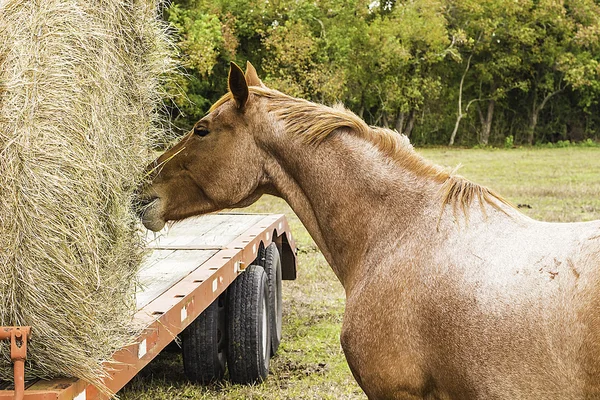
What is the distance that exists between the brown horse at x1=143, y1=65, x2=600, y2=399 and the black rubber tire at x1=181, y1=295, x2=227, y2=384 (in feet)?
4.36

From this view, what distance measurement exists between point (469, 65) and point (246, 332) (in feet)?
101

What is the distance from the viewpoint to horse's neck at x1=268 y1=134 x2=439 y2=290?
306 centimetres

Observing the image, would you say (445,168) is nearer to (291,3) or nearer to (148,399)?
(148,399)

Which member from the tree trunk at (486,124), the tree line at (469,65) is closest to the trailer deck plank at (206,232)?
the tree line at (469,65)

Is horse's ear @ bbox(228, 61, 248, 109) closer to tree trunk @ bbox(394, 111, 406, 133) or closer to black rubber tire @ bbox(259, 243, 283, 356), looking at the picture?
black rubber tire @ bbox(259, 243, 283, 356)

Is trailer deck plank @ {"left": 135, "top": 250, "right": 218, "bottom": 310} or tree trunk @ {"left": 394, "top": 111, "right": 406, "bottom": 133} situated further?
tree trunk @ {"left": 394, "top": 111, "right": 406, "bottom": 133}

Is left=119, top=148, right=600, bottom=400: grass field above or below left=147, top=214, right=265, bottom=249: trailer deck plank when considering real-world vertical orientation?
below

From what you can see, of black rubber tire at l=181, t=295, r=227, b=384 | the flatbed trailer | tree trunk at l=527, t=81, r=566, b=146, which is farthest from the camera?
tree trunk at l=527, t=81, r=566, b=146

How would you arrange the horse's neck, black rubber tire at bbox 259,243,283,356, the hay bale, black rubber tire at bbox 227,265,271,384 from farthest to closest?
1. black rubber tire at bbox 259,243,283,356
2. black rubber tire at bbox 227,265,271,384
3. the horse's neck
4. the hay bale

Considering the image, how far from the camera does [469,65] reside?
33.4m

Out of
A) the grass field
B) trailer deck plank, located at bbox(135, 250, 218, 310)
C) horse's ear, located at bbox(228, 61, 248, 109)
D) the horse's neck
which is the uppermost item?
horse's ear, located at bbox(228, 61, 248, 109)

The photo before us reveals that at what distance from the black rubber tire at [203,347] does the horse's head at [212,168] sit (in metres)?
1.32

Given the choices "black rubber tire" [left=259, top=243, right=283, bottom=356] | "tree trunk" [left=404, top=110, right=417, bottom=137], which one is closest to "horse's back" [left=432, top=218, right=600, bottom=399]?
"black rubber tire" [left=259, top=243, right=283, bottom=356]

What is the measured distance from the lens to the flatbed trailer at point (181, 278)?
7.83ft
